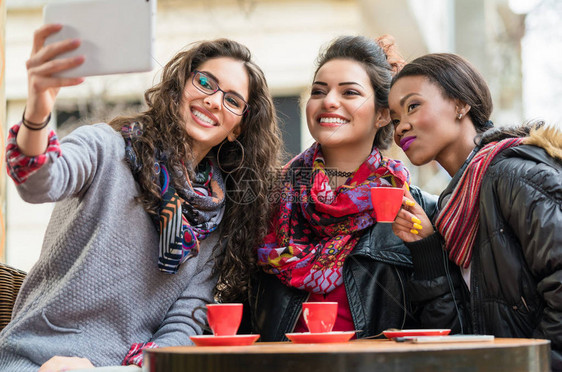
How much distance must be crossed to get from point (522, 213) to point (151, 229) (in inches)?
47.7

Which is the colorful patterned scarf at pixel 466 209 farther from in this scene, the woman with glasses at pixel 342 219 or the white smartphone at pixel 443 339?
the white smartphone at pixel 443 339

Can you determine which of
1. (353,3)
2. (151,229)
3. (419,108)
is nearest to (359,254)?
(419,108)

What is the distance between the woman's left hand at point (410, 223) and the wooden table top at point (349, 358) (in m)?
0.82

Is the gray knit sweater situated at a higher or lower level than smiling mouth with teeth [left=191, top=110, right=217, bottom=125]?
lower

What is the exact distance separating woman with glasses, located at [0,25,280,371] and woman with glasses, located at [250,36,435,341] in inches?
5.4

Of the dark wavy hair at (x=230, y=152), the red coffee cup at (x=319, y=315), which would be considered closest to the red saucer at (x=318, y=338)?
the red coffee cup at (x=319, y=315)

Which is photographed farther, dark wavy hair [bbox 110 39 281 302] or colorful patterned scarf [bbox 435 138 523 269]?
dark wavy hair [bbox 110 39 281 302]

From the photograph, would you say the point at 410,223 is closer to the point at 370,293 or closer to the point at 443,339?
the point at 370,293

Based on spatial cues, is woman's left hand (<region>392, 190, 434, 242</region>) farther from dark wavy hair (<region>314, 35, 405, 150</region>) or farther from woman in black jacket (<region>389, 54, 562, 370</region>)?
dark wavy hair (<region>314, 35, 405, 150</region>)

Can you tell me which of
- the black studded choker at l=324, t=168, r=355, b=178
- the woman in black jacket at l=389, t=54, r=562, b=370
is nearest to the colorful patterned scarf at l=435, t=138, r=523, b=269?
the woman in black jacket at l=389, t=54, r=562, b=370

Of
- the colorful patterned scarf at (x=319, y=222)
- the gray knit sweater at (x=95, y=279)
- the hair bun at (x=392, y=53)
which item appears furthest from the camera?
the hair bun at (x=392, y=53)

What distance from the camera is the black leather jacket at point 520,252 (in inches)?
78.1

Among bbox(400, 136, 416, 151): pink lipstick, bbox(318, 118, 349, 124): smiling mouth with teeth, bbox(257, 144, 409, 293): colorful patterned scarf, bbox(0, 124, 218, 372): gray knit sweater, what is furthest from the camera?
bbox(318, 118, 349, 124): smiling mouth with teeth

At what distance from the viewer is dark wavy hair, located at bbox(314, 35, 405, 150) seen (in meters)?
2.81
